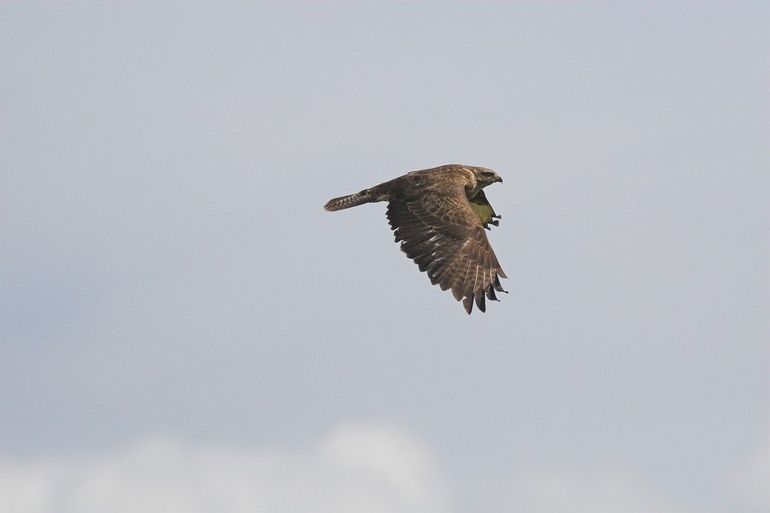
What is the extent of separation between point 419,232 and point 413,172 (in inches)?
91.1

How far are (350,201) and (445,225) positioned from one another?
288 cm

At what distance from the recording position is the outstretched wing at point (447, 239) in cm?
2931

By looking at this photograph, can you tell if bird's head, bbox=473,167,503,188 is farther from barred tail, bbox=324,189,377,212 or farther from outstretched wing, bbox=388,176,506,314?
barred tail, bbox=324,189,377,212

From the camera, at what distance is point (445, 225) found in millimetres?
30281

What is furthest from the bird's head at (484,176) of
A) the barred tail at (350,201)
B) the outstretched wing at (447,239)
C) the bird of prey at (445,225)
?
the barred tail at (350,201)

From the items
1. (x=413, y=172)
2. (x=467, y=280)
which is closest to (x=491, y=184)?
(x=413, y=172)

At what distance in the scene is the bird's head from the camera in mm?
33156

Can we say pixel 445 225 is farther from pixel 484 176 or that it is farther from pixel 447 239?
pixel 484 176

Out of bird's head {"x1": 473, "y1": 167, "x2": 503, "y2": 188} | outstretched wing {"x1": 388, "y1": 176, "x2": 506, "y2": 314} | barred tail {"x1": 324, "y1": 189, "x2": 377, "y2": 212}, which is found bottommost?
outstretched wing {"x1": 388, "y1": 176, "x2": 506, "y2": 314}

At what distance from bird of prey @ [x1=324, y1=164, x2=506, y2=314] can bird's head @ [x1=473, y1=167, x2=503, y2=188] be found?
0.14ft

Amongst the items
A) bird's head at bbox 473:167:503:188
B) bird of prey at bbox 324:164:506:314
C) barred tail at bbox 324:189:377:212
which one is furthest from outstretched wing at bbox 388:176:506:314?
bird's head at bbox 473:167:503:188

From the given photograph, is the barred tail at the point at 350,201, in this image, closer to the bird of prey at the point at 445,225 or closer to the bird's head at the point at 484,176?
the bird of prey at the point at 445,225

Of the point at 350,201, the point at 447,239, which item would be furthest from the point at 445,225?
the point at 350,201

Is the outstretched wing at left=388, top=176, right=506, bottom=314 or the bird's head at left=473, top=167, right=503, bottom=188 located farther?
the bird's head at left=473, top=167, right=503, bottom=188
